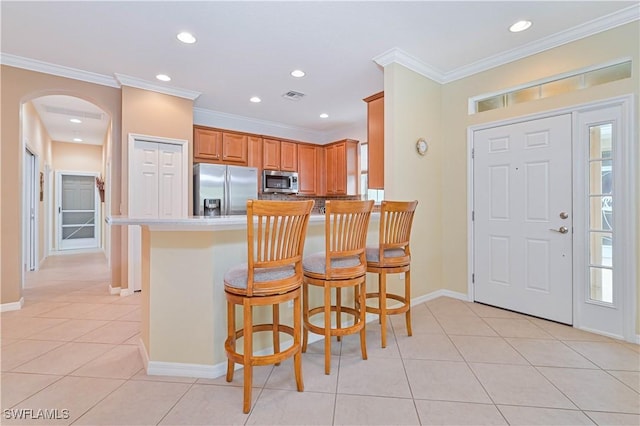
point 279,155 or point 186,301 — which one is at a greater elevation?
point 279,155

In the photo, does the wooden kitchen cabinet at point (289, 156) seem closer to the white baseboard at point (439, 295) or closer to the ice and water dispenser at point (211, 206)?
the ice and water dispenser at point (211, 206)

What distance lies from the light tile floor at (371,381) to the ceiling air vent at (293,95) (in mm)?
3175

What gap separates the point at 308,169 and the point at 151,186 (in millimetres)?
2915

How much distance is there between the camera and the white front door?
7.49 m

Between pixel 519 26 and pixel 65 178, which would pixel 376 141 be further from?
pixel 65 178

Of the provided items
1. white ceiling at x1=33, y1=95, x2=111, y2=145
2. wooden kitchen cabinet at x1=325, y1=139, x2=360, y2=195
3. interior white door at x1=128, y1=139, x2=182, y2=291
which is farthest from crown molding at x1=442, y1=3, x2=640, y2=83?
white ceiling at x1=33, y1=95, x2=111, y2=145

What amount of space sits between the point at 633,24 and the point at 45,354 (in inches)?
207

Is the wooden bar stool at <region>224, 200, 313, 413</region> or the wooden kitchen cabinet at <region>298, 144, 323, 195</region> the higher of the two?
the wooden kitchen cabinet at <region>298, 144, 323, 195</region>

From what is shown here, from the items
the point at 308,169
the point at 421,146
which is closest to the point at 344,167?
the point at 308,169

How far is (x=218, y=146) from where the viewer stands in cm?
484

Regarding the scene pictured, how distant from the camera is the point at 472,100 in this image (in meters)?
3.44

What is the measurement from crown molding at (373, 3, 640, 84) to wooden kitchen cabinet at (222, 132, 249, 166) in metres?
2.75

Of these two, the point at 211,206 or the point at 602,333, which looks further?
the point at 211,206

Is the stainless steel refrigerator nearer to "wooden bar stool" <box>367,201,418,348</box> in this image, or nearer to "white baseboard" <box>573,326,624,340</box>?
"wooden bar stool" <box>367,201,418,348</box>
